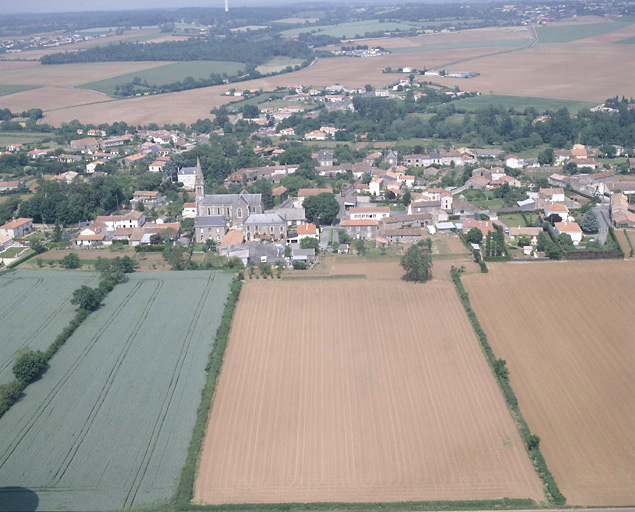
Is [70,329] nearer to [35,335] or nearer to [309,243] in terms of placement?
[35,335]

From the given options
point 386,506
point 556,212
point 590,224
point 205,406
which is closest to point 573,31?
point 556,212

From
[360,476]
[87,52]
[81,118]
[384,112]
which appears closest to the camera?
[360,476]

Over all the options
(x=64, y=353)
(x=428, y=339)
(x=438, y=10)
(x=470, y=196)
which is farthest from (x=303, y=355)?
(x=438, y=10)

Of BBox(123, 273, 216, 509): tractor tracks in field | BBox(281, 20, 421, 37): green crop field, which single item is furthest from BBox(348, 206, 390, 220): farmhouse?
BBox(281, 20, 421, 37): green crop field

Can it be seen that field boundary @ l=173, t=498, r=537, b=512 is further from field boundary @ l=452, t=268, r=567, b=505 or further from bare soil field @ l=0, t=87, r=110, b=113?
bare soil field @ l=0, t=87, r=110, b=113

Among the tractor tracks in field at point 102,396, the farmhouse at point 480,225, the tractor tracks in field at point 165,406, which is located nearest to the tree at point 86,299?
the tractor tracks in field at point 102,396

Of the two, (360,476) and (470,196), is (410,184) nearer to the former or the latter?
(470,196)
